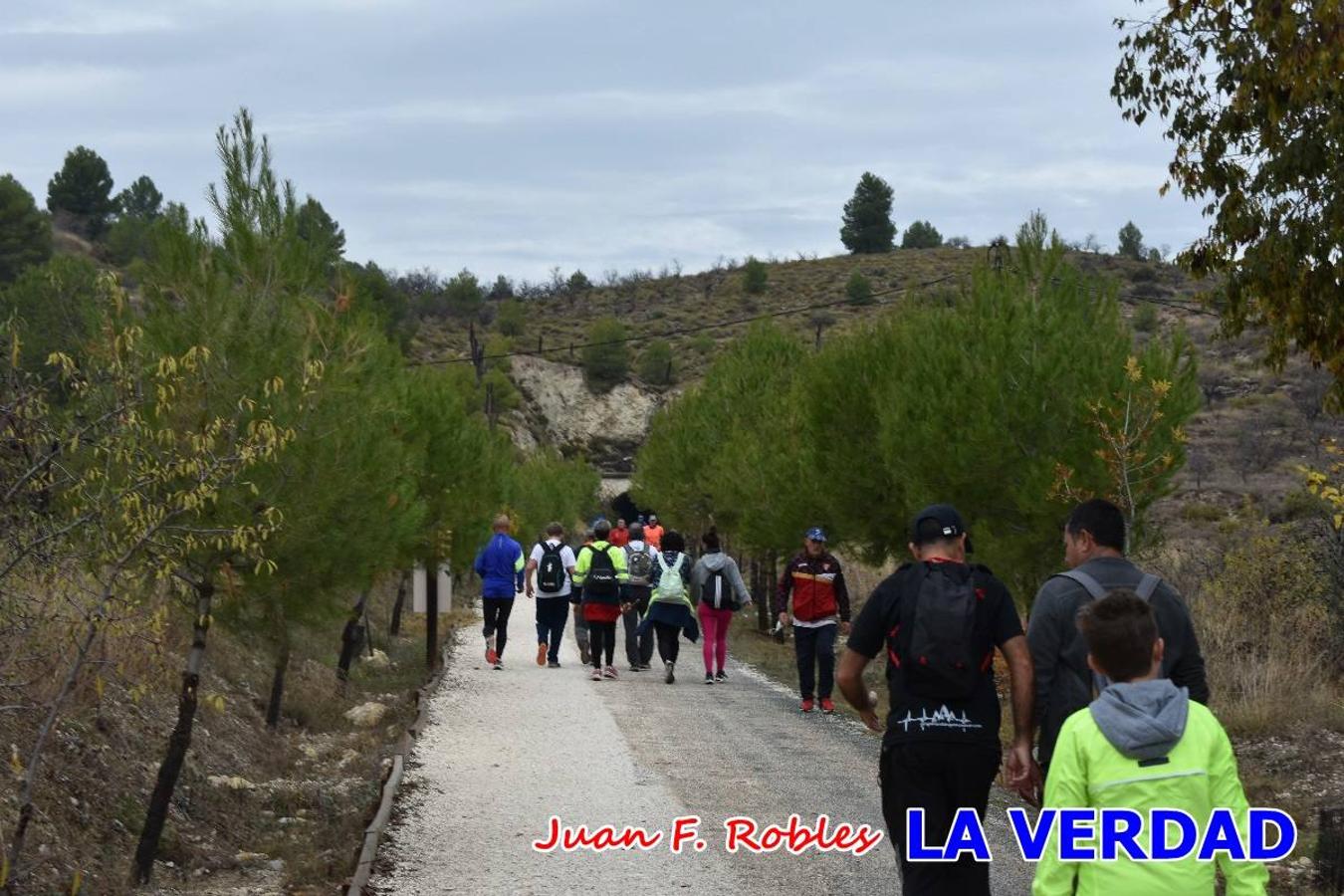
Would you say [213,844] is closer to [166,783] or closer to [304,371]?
[166,783]

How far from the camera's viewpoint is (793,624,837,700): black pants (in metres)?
17.6

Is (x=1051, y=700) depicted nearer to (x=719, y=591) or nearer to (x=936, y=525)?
(x=936, y=525)

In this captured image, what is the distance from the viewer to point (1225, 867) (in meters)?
4.19

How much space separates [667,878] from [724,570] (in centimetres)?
1060

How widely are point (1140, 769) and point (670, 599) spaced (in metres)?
16.7

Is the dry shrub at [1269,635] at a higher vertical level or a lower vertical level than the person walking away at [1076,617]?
lower

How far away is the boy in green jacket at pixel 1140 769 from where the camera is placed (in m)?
4.19

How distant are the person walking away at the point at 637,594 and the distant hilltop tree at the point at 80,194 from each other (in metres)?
71.7

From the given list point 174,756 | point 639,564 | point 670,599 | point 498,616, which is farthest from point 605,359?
point 174,756

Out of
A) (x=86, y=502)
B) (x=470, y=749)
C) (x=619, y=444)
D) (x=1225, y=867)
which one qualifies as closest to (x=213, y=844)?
(x=470, y=749)

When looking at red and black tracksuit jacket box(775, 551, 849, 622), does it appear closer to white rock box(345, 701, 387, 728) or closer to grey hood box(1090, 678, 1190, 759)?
white rock box(345, 701, 387, 728)

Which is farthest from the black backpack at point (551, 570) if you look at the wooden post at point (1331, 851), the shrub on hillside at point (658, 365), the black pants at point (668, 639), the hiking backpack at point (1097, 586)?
the shrub on hillside at point (658, 365)

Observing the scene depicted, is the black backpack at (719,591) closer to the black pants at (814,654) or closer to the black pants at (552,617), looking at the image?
the black pants at (814,654)

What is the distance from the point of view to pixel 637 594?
2241 centimetres
